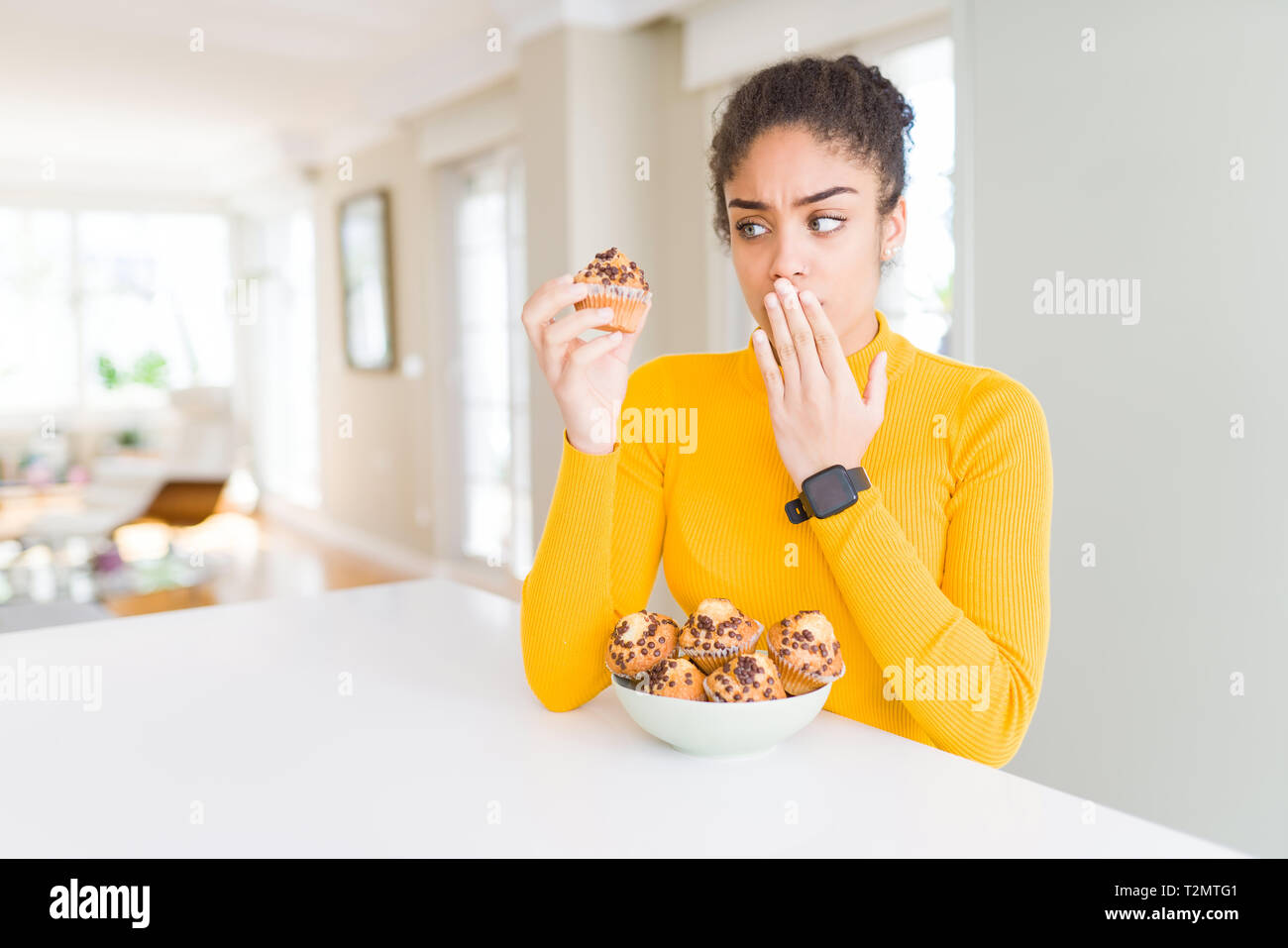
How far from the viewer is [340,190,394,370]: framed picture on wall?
5.87 meters

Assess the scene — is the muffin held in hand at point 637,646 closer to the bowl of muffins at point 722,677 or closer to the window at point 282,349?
the bowl of muffins at point 722,677

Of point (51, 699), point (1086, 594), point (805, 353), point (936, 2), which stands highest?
point (936, 2)

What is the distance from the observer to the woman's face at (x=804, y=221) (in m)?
1.15

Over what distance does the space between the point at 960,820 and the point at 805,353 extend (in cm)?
49

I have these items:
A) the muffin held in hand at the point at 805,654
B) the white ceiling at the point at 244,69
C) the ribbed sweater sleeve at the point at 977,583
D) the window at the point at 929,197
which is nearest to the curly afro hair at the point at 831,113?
the ribbed sweater sleeve at the point at 977,583

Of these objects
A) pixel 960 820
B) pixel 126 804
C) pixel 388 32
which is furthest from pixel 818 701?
pixel 388 32

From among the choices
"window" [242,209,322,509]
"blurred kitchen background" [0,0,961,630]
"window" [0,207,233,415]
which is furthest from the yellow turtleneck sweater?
"window" [0,207,233,415]

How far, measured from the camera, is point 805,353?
108cm

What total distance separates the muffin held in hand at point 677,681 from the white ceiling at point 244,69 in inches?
122

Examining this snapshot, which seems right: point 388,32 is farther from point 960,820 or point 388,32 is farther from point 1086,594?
point 960,820

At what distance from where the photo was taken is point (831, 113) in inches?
46.3

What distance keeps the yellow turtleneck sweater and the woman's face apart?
5.6 inches

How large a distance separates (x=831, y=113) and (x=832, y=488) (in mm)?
451

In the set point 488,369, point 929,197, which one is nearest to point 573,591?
point 929,197
